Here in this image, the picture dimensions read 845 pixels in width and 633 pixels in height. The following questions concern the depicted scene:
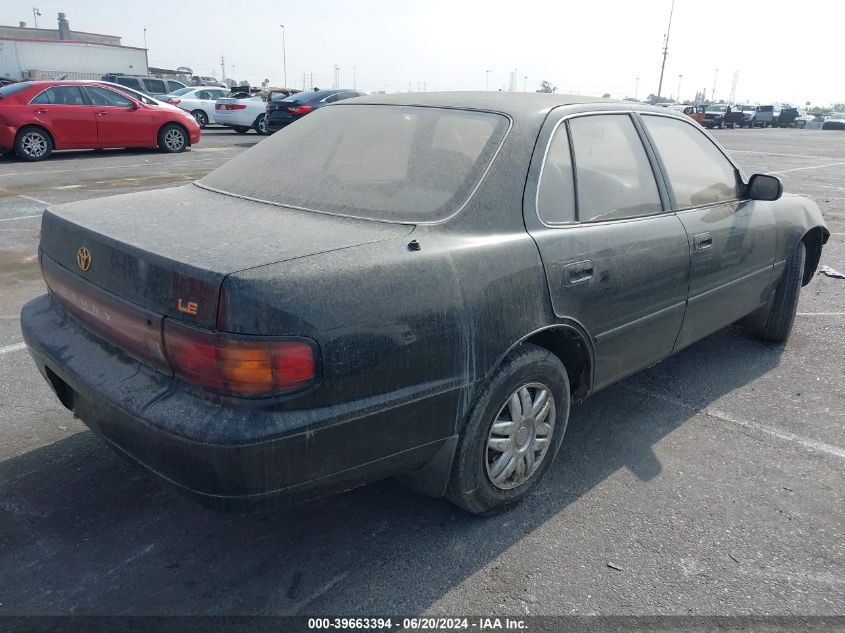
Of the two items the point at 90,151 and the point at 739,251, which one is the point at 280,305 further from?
the point at 90,151

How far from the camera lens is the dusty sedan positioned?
2.06m

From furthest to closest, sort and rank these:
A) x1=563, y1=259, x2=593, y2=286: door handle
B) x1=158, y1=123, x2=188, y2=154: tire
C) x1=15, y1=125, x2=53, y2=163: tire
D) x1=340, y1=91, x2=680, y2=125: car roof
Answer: x1=158, y1=123, x2=188, y2=154: tire
x1=15, y1=125, x2=53, y2=163: tire
x1=340, y1=91, x2=680, y2=125: car roof
x1=563, y1=259, x2=593, y2=286: door handle

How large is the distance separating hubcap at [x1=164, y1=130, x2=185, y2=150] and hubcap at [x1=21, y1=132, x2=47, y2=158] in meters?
2.62

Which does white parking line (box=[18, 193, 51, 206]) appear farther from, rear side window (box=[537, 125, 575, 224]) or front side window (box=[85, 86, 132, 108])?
rear side window (box=[537, 125, 575, 224])

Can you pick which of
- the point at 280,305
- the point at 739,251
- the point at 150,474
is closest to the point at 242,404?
the point at 280,305

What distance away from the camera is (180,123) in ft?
50.2

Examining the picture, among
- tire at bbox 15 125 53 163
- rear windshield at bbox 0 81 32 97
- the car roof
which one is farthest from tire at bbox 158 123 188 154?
the car roof

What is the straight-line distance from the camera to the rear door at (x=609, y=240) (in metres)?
2.84

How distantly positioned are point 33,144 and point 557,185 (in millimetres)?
13153

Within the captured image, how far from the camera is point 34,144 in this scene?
1307 cm

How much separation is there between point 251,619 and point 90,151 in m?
15.3

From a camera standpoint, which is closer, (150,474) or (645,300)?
(150,474)

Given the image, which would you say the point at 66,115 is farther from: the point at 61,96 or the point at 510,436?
the point at 510,436

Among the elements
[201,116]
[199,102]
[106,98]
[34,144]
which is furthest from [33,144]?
[201,116]
